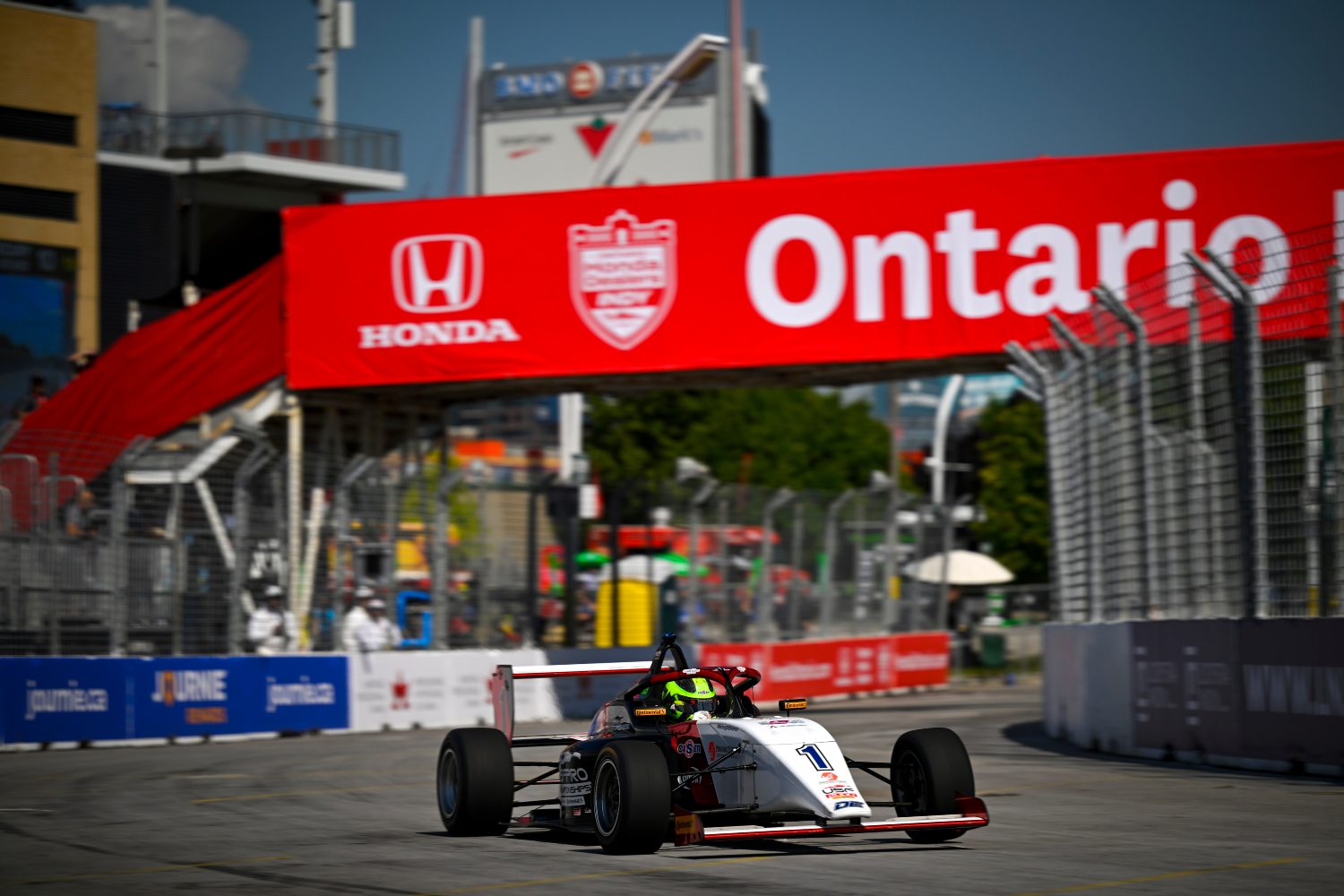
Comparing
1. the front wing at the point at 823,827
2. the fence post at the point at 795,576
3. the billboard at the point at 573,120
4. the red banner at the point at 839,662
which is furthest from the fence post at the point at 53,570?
the billboard at the point at 573,120

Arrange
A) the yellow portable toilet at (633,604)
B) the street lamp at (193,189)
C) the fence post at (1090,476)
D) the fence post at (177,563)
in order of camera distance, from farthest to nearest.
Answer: the street lamp at (193,189) → the yellow portable toilet at (633,604) → the fence post at (177,563) → the fence post at (1090,476)

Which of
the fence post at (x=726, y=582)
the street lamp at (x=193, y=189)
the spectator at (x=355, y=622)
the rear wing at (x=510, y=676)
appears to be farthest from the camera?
the street lamp at (x=193, y=189)

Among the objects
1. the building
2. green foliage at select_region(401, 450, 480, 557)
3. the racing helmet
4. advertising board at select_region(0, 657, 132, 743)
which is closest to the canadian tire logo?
green foliage at select_region(401, 450, 480, 557)

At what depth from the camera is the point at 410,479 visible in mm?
23531

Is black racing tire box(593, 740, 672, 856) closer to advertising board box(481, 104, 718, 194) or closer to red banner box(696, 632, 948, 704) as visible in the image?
red banner box(696, 632, 948, 704)

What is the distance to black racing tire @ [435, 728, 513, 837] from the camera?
10.6 m

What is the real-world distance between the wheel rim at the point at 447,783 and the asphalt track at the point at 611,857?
0.18 meters

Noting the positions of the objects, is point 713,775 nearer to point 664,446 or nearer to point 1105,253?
point 1105,253

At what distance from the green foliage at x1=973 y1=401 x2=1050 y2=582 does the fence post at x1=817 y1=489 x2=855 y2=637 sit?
30.7 m

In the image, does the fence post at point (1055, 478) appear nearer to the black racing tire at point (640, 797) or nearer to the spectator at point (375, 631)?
the spectator at point (375, 631)

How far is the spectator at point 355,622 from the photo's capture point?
2298 centimetres

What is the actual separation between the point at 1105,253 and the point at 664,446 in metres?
39.6

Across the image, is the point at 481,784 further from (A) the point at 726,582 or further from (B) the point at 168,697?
(A) the point at 726,582

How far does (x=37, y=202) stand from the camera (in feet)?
142
